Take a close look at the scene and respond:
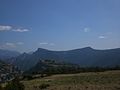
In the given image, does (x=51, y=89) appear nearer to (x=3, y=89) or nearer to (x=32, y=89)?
(x=32, y=89)

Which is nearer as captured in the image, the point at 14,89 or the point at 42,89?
the point at 14,89

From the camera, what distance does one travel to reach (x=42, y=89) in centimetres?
3981

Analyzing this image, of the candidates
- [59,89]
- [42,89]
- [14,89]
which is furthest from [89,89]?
[14,89]

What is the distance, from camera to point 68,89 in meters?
37.4

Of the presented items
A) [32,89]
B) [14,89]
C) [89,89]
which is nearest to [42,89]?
[32,89]

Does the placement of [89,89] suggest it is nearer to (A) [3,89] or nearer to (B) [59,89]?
(B) [59,89]

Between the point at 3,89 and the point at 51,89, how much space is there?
10869 mm

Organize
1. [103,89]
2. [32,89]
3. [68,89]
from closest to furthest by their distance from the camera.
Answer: [103,89] < [68,89] < [32,89]

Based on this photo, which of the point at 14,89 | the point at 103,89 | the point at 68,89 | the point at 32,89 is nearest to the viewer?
the point at 14,89

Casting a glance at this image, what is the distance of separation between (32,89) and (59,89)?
5.13 m

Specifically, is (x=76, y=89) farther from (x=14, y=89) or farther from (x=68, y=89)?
(x=14, y=89)

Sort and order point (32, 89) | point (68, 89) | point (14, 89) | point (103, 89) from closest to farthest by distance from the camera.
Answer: point (14, 89), point (103, 89), point (68, 89), point (32, 89)

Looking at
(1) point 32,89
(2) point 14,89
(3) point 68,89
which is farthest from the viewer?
(1) point 32,89

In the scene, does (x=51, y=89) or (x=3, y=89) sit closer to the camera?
(x=3, y=89)
